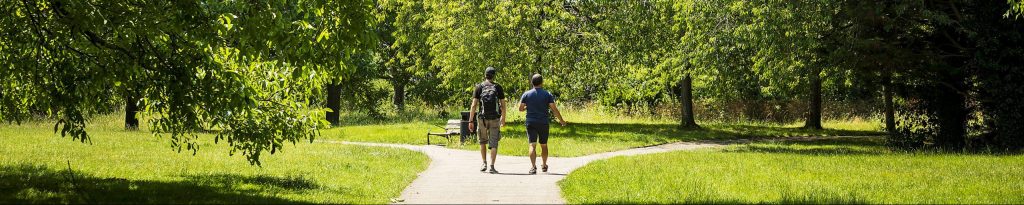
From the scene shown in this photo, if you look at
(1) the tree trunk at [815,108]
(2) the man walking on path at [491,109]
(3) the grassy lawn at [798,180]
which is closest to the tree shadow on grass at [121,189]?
(2) the man walking on path at [491,109]

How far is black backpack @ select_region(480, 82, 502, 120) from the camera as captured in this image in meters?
13.6

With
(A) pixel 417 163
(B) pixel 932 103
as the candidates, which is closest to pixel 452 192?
(A) pixel 417 163

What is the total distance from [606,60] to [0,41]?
66.2ft

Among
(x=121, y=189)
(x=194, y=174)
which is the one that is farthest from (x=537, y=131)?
(x=121, y=189)

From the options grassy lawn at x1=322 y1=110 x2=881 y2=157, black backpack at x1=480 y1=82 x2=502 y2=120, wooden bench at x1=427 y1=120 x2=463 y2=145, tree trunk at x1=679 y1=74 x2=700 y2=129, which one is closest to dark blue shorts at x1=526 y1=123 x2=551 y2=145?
black backpack at x1=480 y1=82 x2=502 y2=120

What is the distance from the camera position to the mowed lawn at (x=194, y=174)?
9867mm

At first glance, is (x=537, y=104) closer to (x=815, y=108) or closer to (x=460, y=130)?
(x=460, y=130)

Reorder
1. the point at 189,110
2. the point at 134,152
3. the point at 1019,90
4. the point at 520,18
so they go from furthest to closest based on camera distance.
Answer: the point at 520,18
the point at 1019,90
the point at 134,152
the point at 189,110

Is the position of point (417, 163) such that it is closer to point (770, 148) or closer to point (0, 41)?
point (0, 41)

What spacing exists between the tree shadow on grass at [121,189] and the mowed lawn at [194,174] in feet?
0.04

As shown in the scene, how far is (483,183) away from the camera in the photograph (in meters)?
11.7

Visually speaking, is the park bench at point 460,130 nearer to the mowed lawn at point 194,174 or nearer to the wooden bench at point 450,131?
the wooden bench at point 450,131

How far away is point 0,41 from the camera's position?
11.4m

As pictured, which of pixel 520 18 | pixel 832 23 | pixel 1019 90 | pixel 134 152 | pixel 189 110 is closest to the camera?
pixel 189 110
